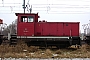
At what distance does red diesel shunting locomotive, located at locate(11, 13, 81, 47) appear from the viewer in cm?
1593

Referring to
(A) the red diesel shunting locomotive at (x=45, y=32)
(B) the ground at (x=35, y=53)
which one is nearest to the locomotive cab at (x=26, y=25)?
(A) the red diesel shunting locomotive at (x=45, y=32)

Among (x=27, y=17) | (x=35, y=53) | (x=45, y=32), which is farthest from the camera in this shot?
(x=45, y=32)

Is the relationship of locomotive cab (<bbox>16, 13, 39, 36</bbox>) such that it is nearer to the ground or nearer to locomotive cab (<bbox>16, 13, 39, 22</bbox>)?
locomotive cab (<bbox>16, 13, 39, 22</bbox>)

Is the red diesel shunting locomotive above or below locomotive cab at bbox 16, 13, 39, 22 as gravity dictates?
below

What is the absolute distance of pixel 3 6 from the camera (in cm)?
2605

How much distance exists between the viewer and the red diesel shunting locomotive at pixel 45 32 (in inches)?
627

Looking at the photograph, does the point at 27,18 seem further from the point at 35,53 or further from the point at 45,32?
the point at 35,53

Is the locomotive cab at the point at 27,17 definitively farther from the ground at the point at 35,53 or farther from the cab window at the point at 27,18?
the ground at the point at 35,53

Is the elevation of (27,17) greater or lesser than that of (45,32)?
greater

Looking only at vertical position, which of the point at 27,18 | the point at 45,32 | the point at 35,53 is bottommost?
the point at 35,53

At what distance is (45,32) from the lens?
54.6 ft

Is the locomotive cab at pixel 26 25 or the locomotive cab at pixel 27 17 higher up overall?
the locomotive cab at pixel 27 17

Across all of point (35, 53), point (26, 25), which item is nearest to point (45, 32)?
point (26, 25)

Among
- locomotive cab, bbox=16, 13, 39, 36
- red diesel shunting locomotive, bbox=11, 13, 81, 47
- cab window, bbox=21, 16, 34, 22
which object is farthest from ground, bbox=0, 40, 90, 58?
cab window, bbox=21, 16, 34, 22
